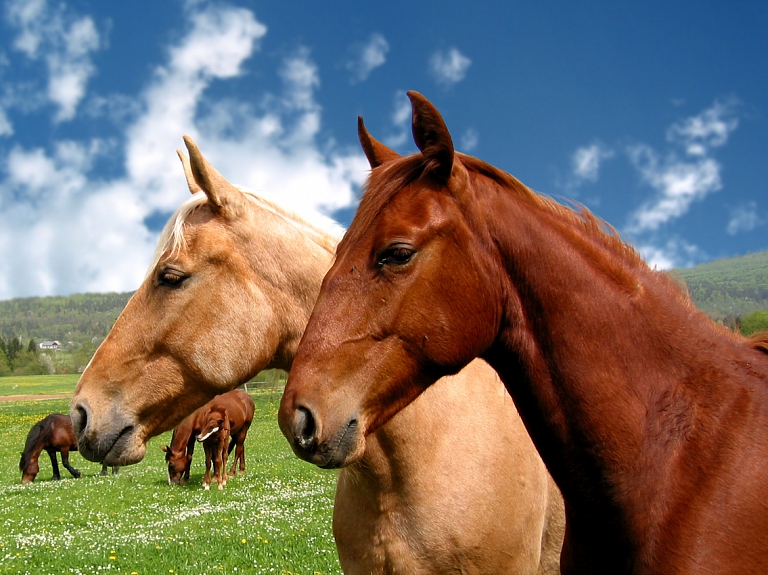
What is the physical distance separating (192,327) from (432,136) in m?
1.78

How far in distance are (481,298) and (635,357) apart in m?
0.58

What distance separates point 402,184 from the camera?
213cm

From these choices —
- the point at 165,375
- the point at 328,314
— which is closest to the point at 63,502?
the point at 165,375

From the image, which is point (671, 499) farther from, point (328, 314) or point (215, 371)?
point (215, 371)

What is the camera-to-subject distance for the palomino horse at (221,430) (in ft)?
50.7

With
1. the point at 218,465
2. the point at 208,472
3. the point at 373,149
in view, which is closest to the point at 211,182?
the point at 373,149

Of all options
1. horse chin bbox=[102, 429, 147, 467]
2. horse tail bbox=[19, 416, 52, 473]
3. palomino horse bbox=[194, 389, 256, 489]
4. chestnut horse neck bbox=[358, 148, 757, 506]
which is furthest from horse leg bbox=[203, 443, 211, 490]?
chestnut horse neck bbox=[358, 148, 757, 506]

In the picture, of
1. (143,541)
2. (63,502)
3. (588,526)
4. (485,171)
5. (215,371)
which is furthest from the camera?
(63,502)

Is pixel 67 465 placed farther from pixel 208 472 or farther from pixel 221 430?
pixel 221 430

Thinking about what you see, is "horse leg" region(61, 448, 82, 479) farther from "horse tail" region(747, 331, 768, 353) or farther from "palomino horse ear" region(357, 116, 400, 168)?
"horse tail" region(747, 331, 768, 353)

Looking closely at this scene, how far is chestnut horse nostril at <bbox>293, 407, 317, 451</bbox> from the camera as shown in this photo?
6.17ft

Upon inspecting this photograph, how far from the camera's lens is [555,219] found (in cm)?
223

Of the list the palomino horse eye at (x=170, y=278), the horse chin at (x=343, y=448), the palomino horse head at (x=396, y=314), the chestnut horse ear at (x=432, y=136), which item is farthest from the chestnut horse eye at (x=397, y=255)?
the palomino horse eye at (x=170, y=278)

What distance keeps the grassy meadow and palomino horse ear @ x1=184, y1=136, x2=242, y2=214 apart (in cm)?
147
